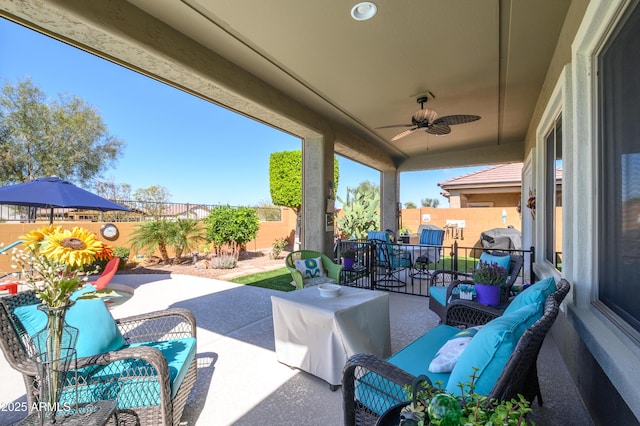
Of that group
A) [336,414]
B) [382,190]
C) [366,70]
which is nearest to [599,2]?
[366,70]

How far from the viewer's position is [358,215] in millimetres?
9320

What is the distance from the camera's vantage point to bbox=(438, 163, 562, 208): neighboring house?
11.0 m

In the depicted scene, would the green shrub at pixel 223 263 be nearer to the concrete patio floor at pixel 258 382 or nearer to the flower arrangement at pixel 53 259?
the concrete patio floor at pixel 258 382

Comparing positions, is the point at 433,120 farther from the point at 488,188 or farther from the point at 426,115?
the point at 488,188

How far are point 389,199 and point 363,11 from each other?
6.86m

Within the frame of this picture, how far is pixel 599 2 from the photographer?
164cm

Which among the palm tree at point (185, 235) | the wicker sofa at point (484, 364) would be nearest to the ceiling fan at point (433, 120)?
the wicker sofa at point (484, 364)

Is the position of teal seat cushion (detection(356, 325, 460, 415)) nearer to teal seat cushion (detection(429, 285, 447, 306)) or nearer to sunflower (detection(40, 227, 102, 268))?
teal seat cushion (detection(429, 285, 447, 306))

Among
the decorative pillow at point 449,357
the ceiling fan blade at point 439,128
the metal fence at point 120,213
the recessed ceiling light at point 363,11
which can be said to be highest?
the recessed ceiling light at point 363,11

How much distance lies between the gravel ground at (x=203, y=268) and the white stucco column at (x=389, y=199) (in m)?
3.56

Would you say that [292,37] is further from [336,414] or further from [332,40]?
[336,414]

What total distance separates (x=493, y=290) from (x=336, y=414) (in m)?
1.79

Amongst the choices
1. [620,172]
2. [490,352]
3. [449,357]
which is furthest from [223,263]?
[620,172]

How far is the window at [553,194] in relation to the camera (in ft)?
10.8
